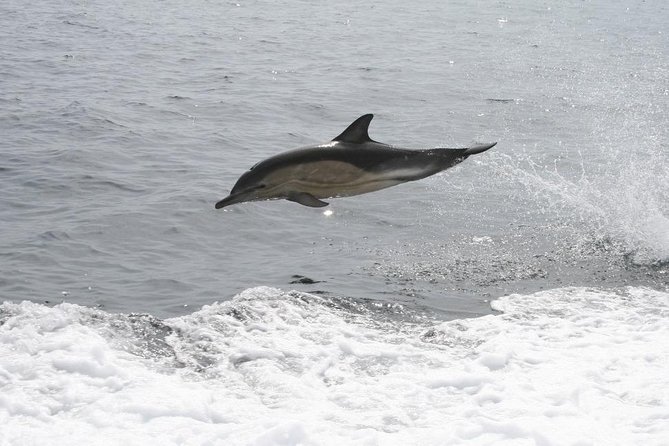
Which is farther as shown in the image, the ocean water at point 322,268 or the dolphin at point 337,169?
the ocean water at point 322,268

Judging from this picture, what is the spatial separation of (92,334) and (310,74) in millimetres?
18883

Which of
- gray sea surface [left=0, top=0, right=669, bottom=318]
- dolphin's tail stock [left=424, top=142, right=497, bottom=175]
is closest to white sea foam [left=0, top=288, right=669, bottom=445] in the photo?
gray sea surface [left=0, top=0, right=669, bottom=318]

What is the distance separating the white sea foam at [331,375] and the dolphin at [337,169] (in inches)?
74.8

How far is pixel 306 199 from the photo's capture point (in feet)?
23.2

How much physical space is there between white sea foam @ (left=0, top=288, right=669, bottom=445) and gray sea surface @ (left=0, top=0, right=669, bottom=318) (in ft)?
2.51

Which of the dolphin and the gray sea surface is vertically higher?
the dolphin

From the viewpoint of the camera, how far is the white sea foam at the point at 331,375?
782 cm

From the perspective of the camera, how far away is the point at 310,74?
27562 millimetres

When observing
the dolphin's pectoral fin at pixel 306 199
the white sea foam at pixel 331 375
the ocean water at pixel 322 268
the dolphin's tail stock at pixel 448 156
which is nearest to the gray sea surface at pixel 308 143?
the ocean water at pixel 322 268

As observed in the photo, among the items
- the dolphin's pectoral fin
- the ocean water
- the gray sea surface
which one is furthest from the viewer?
the gray sea surface

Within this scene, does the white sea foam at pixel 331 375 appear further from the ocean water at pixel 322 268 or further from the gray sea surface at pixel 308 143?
the gray sea surface at pixel 308 143

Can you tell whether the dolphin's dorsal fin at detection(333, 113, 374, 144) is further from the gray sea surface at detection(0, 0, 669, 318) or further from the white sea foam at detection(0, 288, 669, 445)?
the gray sea surface at detection(0, 0, 669, 318)

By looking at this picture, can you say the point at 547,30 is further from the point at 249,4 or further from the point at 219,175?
the point at 219,175

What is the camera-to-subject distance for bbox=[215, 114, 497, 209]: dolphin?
714 centimetres
